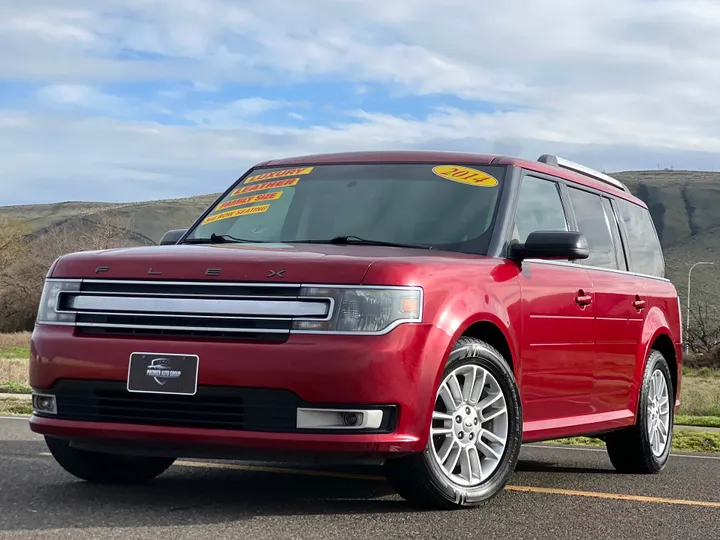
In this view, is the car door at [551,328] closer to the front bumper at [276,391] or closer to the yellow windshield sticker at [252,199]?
the front bumper at [276,391]

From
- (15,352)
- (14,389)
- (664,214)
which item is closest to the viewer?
(14,389)

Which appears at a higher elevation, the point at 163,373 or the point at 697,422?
the point at 163,373

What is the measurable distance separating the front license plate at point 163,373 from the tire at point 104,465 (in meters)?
0.97

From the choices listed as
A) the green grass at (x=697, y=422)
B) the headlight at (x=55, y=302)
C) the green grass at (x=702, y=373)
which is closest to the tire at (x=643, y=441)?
the headlight at (x=55, y=302)

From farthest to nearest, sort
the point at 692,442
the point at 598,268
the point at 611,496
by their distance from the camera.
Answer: the point at 692,442
the point at 598,268
the point at 611,496

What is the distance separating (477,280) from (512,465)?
3.10 feet

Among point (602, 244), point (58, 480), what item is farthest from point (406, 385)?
point (602, 244)

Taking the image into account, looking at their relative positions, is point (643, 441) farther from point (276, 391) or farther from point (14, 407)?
point (14, 407)

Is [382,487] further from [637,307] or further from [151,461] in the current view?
[637,307]

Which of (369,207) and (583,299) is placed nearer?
(369,207)

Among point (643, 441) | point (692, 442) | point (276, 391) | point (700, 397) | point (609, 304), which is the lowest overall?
point (700, 397)

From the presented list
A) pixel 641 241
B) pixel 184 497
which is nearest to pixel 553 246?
pixel 184 497

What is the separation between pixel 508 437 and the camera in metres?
5.91

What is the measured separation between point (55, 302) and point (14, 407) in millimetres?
8251
